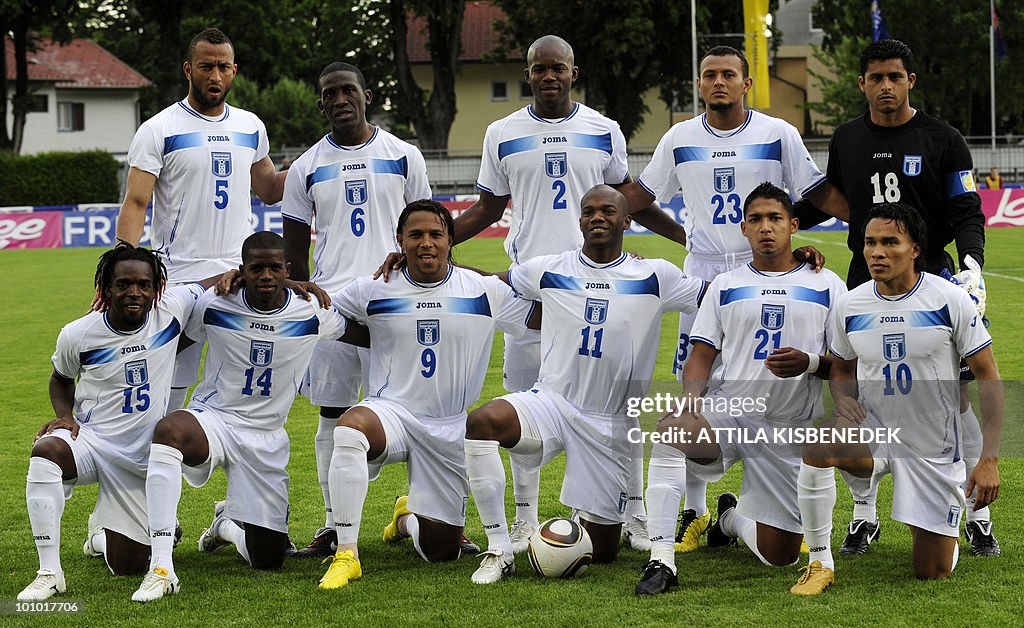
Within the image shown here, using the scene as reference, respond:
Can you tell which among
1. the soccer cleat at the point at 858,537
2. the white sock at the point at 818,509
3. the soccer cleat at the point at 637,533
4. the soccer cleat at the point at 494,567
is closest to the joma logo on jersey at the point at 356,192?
the soccer cleat at the point at 494,567

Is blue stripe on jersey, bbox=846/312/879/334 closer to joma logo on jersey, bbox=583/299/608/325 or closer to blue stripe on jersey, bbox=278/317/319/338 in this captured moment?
joma logo on jersey, bbox=583/299/608/325

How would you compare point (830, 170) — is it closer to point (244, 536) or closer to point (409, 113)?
point (244, 536)

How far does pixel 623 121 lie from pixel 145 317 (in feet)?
129

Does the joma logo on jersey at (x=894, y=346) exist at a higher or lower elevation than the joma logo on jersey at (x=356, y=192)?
lower

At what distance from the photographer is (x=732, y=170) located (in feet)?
20.7

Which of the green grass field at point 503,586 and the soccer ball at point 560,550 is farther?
the soccer ball at point 560,550

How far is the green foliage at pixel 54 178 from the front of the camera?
37.2 meters

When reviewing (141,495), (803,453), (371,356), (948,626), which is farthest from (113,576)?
(948,626)

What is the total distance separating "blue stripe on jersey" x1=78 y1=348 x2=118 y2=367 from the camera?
550cm

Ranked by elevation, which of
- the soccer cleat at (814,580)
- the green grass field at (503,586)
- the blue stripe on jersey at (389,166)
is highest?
the blue stripe on jersey at (389,166)

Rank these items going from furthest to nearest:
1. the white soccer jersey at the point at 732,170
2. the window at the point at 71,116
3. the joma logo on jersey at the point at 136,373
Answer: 1. the window at the point at 71,116
2. the white soccer jersey at the point at 732,170
3. the joma logo on jersey at the point at 136,373

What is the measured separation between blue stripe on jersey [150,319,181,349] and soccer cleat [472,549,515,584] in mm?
1727

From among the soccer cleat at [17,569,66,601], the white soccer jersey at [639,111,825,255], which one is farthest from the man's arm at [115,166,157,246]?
the white soccer jersey at [639,111,825,255]

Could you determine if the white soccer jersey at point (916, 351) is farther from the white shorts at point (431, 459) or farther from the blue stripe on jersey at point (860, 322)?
the white shorts at point (431, 459)
